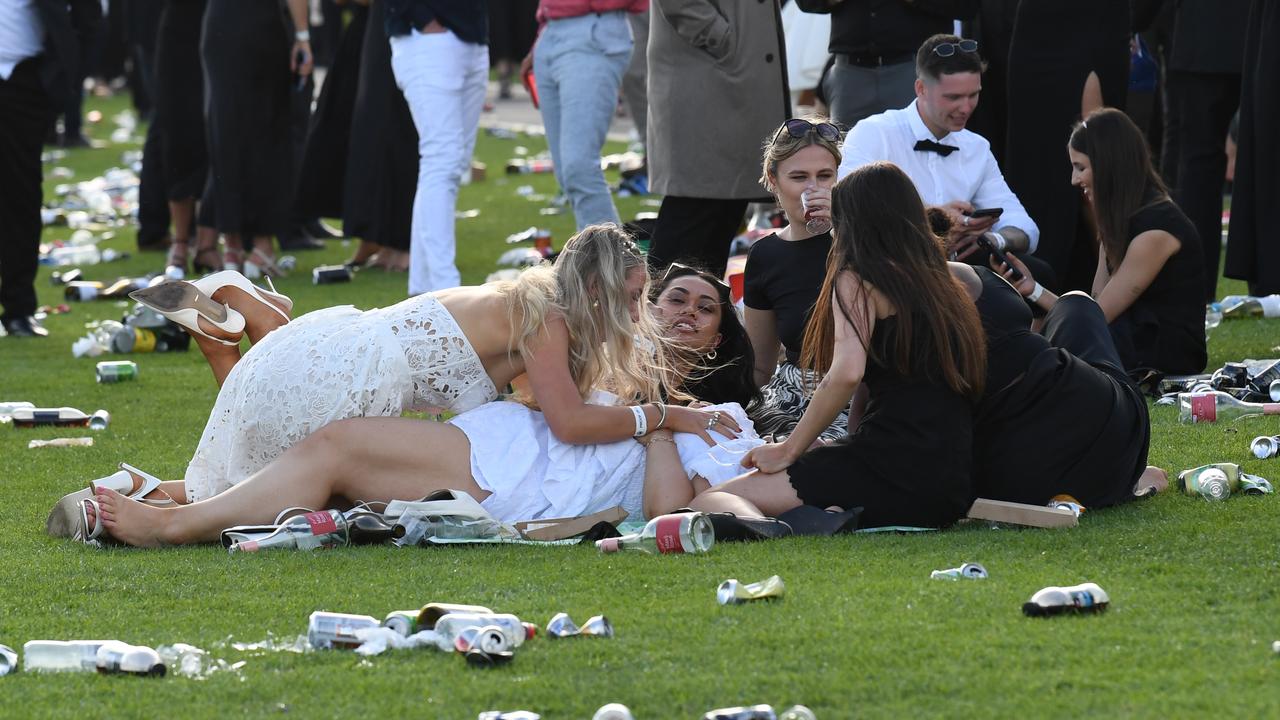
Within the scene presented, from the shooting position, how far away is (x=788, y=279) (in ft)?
17.0

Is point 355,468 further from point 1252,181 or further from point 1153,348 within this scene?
point 1252,181

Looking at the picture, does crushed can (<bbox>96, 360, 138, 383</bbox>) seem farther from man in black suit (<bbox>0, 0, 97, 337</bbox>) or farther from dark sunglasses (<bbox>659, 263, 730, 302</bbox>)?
dark sunglasses (<bbox>659, 263, 730, 302</bbox>)

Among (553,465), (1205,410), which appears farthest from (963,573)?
(1205,410)

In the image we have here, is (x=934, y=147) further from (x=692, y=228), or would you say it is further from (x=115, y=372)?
(x=115, y=372)

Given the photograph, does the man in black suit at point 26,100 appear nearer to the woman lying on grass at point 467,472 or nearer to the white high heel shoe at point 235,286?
the white high heel shoe at point 235,286

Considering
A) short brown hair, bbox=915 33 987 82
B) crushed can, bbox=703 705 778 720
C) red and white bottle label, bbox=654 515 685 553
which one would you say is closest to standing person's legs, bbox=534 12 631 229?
short brown hair, bbox=915 33 987 82

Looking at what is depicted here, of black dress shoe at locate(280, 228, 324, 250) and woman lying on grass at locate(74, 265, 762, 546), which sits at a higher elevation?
woman lying on grass at locate(74, 265, 762, 546)

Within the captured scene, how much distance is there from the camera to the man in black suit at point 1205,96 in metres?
7.07

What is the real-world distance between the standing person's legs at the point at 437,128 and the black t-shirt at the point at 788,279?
302cm

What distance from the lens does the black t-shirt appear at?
5141mm

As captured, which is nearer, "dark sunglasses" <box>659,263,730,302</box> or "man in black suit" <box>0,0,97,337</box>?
"dark sunglasses" <box>659,263,730,302</box>

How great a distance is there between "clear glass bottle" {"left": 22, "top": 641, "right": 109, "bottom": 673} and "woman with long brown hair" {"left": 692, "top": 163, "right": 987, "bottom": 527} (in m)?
1.63

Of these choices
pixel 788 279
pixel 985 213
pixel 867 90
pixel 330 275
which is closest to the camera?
pixel 788 279

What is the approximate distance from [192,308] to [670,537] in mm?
2028
